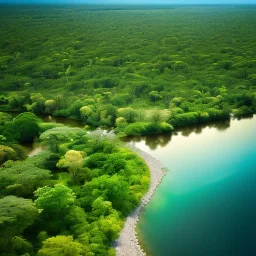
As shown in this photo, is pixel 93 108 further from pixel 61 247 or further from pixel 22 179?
pixel 61 247

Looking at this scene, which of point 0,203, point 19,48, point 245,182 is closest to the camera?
point 0,203

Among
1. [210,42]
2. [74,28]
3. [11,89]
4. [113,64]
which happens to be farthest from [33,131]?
[74,28]

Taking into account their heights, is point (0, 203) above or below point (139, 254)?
above

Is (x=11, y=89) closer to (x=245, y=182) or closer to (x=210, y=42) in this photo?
(x=245, y=182)

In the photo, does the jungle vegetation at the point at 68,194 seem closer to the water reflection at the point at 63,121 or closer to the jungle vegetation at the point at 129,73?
the jungle vegetation at the point at 129,73

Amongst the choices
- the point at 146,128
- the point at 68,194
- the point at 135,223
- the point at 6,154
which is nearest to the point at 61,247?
the point at 68,194

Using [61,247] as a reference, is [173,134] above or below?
below

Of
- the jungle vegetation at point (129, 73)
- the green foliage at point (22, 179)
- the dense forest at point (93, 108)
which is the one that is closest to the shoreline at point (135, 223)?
the dense forest at point (93, 108)

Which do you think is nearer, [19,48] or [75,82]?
[75,82]
